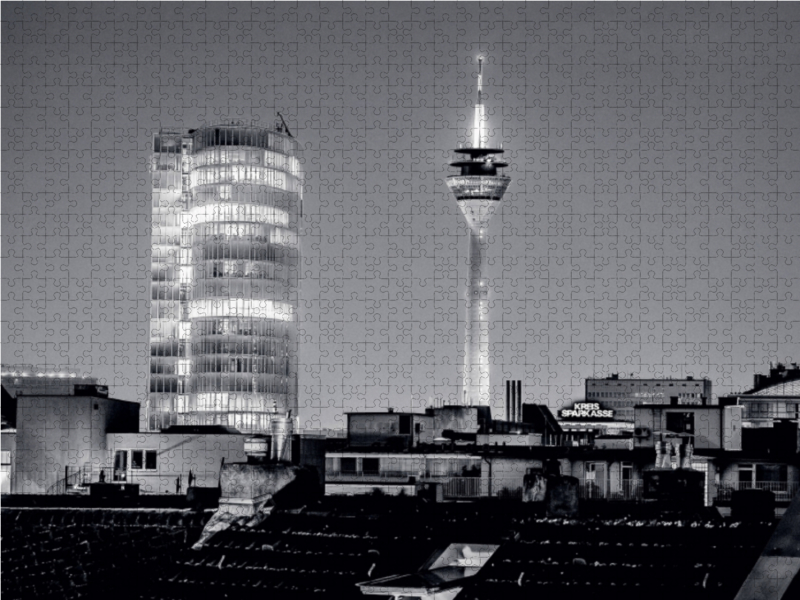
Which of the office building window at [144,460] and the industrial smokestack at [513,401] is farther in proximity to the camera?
the industrial smokestack at [513,401]

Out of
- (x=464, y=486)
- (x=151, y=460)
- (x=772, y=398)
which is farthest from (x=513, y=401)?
(x=464, y=486)

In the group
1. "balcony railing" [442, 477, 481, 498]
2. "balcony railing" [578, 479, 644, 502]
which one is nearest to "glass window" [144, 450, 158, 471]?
"balcony railing" [442, 477, 481, 498]

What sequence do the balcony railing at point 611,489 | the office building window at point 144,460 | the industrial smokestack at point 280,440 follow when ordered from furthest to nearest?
1. the office building window at point 144,460
2. the balcony railing at point 611,489
3. the industrial smokestack at point 280,440

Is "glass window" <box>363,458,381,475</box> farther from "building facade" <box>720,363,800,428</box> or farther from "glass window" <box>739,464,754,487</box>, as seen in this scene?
"building facade" <box>720,363,800,428</box>

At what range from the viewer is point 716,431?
3342 inches

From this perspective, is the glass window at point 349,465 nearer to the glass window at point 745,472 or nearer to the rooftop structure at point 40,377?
the glass window at point 745,472

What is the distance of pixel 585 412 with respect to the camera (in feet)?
577

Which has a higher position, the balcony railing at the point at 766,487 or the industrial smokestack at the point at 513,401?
the industrial smokestack at the point at 513,401

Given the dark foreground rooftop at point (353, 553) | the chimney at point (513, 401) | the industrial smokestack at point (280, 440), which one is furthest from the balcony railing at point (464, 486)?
the chimney at point (513, 401)

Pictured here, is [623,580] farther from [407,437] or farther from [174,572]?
[407,437]

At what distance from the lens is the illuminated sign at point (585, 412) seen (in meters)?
174

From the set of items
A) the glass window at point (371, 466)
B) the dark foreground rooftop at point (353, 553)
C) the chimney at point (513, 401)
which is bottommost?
the dark foreground rooftop at point (353, 553)

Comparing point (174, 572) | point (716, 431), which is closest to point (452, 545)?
point (174, 572)

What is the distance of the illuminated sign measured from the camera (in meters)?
174
